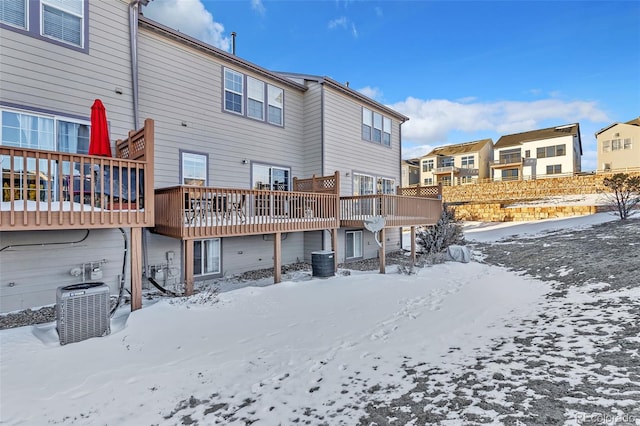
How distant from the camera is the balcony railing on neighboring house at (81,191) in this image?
4.70 m

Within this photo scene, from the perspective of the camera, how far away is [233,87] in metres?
9.88

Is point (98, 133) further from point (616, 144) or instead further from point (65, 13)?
point (616, 144)

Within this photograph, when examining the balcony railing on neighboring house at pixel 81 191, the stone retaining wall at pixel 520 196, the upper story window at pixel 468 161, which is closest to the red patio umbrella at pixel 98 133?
the balcony railing on neighboring house at pixel 81 191

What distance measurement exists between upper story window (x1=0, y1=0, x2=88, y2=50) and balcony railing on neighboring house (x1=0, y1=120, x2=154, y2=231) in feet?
8.61

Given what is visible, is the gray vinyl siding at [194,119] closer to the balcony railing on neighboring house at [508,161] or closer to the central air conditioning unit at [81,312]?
the central air conditioning unit at [81,312]

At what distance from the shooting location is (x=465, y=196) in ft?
109

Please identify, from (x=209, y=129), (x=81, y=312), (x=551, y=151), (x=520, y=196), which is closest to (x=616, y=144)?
(x=551, y=151)

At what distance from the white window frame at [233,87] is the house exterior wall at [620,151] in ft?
122

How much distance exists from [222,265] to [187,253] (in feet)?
9.79

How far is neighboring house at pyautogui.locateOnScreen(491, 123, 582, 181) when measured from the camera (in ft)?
115

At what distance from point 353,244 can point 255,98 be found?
21.9 feet

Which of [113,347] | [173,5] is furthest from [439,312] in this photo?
[173,5]

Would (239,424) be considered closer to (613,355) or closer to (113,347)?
(113,347)

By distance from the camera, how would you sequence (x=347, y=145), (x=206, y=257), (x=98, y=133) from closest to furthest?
(x=98, y=133) → (x=206, y=257) → (x=347, y=145)
